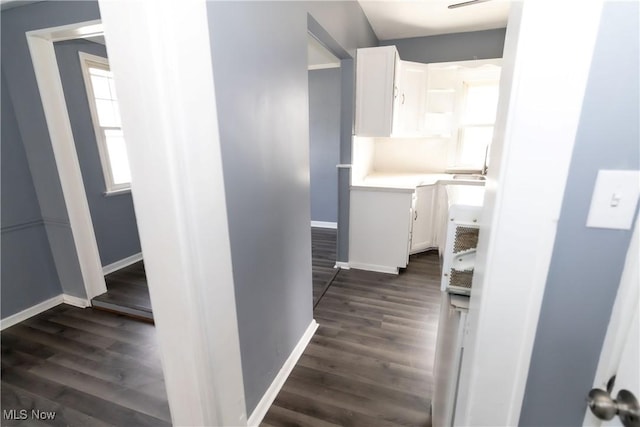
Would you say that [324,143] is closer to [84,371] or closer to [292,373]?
[292,373]

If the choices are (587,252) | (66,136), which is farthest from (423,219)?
(66,136)

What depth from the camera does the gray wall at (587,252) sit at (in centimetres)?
52

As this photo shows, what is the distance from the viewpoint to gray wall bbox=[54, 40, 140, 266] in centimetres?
286

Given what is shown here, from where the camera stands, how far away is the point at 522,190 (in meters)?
0.58

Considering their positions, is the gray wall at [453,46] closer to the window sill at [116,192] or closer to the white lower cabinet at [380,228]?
the white lower cabinet at [380,228]

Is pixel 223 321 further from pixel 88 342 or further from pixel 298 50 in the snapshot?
pixel 88 342

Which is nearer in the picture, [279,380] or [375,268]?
[279,380]

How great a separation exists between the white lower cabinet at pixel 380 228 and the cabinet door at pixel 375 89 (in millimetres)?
665

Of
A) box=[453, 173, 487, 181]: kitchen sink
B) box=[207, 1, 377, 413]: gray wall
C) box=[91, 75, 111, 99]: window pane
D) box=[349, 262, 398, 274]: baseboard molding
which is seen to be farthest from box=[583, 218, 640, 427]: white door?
box=[91, 75, 111, 99]: window pane

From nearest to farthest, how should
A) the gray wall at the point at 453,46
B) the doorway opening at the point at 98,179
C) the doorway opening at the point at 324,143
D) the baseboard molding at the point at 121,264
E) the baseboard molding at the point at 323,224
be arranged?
the doorway opening at the point at 98,179 → the baseboard molding at the point at 121,264 → the gray wall at the point at 453,46 → the doorway opening at the point at 324,143 → the baseboard molding at the point at 323,224

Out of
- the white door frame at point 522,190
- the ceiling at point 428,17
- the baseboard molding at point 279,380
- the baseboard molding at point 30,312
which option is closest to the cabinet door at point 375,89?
the ceiling at point 428,17

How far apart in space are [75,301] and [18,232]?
29.1 inches

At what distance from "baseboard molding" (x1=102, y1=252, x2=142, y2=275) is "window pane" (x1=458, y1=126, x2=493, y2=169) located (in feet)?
14.1

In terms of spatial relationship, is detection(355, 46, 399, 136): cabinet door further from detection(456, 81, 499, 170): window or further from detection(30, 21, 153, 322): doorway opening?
detection(30, 21, 153, 322): doorway opening
